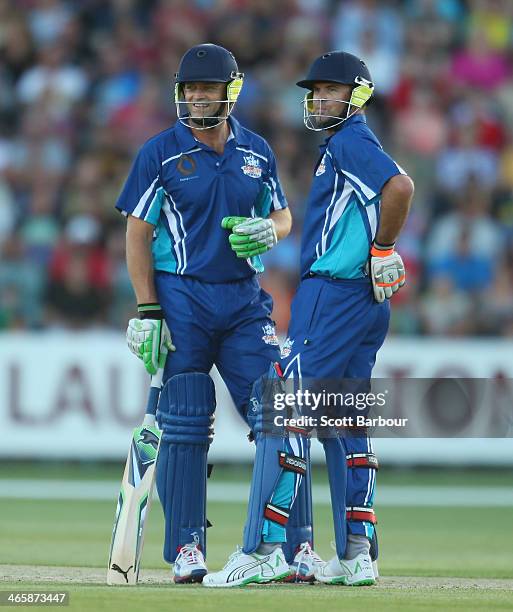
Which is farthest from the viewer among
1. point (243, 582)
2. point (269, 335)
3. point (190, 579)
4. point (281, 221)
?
point (281, 221)

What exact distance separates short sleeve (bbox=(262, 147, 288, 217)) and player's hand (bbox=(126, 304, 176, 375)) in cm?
78

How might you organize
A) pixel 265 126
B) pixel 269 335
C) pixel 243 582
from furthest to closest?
pixel 265 126, pixel 269 335, pixel 243 582

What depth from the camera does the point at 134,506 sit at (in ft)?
20.1

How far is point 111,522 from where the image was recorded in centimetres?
901

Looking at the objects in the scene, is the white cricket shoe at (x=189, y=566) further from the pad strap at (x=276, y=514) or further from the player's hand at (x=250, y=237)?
the player's hand at (x=250, y=237)

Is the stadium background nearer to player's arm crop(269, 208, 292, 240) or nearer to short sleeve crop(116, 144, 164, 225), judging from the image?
player's arm crop(269, 208, 292, 240)

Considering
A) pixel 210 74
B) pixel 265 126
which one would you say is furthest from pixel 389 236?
pixel 265 126

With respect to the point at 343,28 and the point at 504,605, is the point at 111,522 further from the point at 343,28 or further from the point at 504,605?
the point at 343,28

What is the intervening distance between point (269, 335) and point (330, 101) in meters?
1.06

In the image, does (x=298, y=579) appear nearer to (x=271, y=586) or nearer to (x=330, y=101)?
(x=271, y=586)

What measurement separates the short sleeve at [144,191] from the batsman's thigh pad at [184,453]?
0.72 metres

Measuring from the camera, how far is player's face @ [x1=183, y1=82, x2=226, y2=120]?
6.37 meters

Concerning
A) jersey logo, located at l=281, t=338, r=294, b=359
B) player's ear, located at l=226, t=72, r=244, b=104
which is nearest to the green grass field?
jersey logo, located at l=281, t=338, r=294, b=359

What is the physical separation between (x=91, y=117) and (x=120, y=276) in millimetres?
2357
